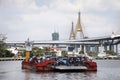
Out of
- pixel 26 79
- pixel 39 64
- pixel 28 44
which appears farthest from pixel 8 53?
pixel 26 79

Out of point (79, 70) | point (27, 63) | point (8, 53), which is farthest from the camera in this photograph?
point (8, 53)

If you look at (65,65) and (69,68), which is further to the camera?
(65,65)

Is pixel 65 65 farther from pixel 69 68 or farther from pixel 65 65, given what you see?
pixel 69 68

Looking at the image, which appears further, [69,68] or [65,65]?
[65,65]

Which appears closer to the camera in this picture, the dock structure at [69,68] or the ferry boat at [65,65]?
the dock structure at [69,68]

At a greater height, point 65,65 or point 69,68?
point 65,65

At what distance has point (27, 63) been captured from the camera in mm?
67062

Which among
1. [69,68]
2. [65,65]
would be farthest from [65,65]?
[69,68]

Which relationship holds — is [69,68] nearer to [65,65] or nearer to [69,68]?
[69,68]

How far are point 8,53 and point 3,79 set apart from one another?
5977 inches

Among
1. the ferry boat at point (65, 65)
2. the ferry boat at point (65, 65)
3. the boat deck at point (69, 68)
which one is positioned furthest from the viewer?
the ferry boat at point (65, 65)

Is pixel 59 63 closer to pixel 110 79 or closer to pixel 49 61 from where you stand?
pixel 49 61

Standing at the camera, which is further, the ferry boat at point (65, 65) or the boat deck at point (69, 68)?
the ferry boat at point (65, 65)

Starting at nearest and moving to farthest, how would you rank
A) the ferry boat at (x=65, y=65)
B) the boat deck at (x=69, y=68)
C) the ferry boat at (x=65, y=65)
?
the boat deck at (x=69, y=68)
the ferry boat at (x=65, y=65)
the ferry boat at (x=65, y=65)
